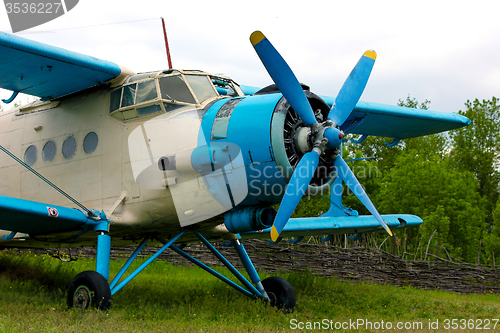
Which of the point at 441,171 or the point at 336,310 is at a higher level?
the point at 441,171

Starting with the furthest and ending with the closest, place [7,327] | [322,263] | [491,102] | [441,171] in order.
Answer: [491,102], [441,171], [322,263], [7,327]

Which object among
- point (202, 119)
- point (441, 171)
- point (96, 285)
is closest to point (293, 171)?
point (202, 119)

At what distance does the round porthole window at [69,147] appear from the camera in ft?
25.1

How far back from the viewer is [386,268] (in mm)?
14328

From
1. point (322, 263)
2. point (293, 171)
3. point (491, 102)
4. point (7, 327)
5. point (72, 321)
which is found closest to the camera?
point (7, 327)

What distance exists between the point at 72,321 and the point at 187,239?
3.66m

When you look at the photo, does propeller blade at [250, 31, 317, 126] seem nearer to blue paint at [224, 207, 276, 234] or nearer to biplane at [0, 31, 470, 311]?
biplane at [0, 31, 470, 311]

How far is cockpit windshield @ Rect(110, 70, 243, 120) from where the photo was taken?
7.02 m

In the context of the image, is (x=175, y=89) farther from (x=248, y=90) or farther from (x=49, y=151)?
(x=248, y=90)

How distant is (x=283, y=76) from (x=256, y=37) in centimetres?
63

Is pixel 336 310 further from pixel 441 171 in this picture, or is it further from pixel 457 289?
pixel 441 171

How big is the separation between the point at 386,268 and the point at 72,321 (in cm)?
1096

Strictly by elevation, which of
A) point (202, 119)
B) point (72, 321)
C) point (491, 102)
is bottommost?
point (72, 321)

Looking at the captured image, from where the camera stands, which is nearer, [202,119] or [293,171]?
[293,171]
